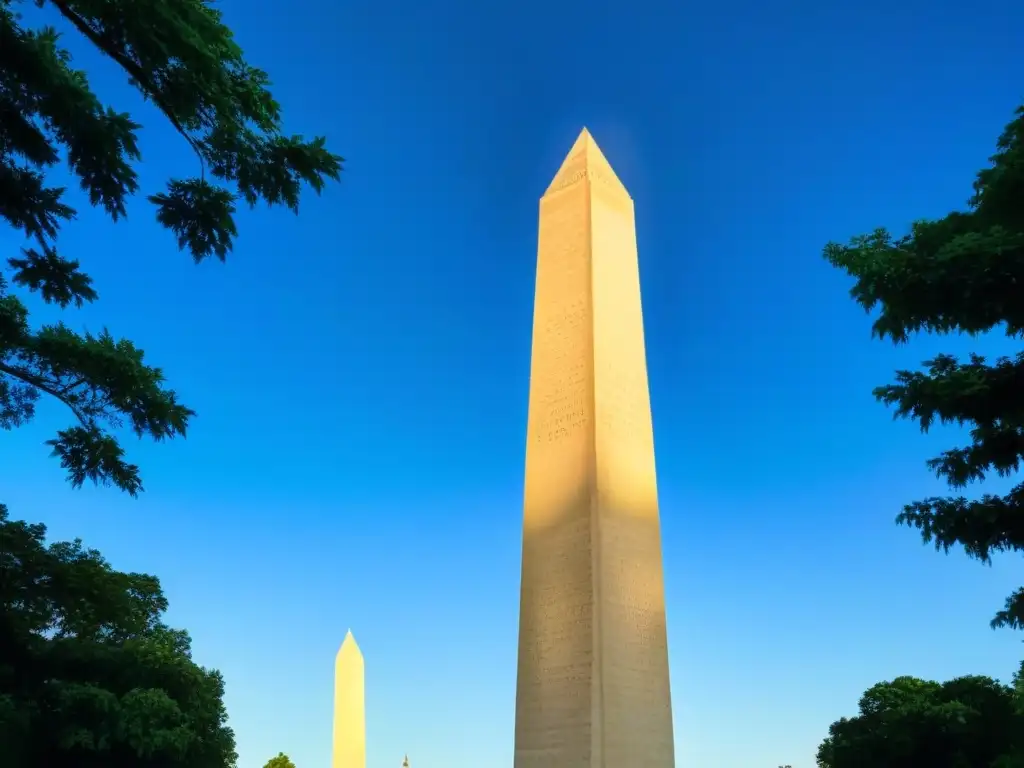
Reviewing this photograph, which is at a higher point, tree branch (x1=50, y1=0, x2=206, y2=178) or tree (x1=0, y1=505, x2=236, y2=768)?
tree branch (x1=50, y1=0, x2=206, y2=178)

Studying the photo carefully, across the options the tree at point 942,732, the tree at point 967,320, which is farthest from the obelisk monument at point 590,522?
the tree at point 942,732

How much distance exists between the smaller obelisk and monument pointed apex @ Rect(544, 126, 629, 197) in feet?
78.6

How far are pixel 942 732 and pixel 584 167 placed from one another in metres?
24.6

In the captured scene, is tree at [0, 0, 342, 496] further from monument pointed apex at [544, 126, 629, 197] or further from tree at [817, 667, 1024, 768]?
tree at [817, 667, 1024, 768]

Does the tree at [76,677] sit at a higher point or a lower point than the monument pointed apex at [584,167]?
lower

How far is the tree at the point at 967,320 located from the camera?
1005cm

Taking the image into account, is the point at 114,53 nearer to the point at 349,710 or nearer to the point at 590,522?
the point at 590,522

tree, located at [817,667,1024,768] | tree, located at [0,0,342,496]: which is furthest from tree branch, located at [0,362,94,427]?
tree, located at [817,667,1024,768]

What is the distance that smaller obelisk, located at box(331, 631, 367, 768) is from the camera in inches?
1428

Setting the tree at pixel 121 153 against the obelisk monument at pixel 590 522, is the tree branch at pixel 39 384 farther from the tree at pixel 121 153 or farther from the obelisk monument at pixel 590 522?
the obelisk monument at pixel 590 522

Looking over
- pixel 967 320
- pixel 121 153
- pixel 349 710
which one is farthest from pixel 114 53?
pixel 349 710

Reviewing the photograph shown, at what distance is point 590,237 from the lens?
18141 mm

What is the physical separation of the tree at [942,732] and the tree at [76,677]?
23792mm

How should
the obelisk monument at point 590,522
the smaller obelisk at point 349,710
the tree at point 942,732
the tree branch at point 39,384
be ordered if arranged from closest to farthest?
1. the tree branch at point 39,384
2. the obelisk monument at point 590,522
3. the tree at point 942,732
4. the smaller obelisk at point 349,710
